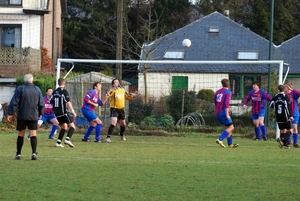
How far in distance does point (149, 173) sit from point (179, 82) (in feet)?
57.5

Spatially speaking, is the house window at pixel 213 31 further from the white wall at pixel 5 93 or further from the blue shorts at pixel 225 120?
the blue shorts at pixel 225 120

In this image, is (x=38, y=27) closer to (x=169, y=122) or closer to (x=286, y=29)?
(x=169, y=122)

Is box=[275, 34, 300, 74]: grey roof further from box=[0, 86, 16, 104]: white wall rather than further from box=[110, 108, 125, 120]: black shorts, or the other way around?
box=[110, 108, 125, 120]: black shorts

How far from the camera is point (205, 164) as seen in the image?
15.4 meters

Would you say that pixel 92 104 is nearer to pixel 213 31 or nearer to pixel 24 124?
pixel 24 124

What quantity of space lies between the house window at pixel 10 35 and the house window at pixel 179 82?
57.5 feet

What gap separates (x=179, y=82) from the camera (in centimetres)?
3097

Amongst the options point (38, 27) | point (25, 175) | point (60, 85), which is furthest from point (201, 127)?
point (38, 27)

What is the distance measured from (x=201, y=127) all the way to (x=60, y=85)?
955 centimetres

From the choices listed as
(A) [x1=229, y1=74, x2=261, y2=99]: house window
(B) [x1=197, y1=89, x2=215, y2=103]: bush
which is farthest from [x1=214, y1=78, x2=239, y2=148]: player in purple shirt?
(A) [x1=229, y1=74, x2=261, y2=99]: house window

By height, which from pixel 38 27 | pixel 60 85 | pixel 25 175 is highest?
pixel 38 27

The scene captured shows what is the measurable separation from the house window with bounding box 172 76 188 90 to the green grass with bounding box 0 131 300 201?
9189 millimetres

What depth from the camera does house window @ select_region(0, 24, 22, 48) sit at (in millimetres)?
46969

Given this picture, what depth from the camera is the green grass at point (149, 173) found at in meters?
11.0
